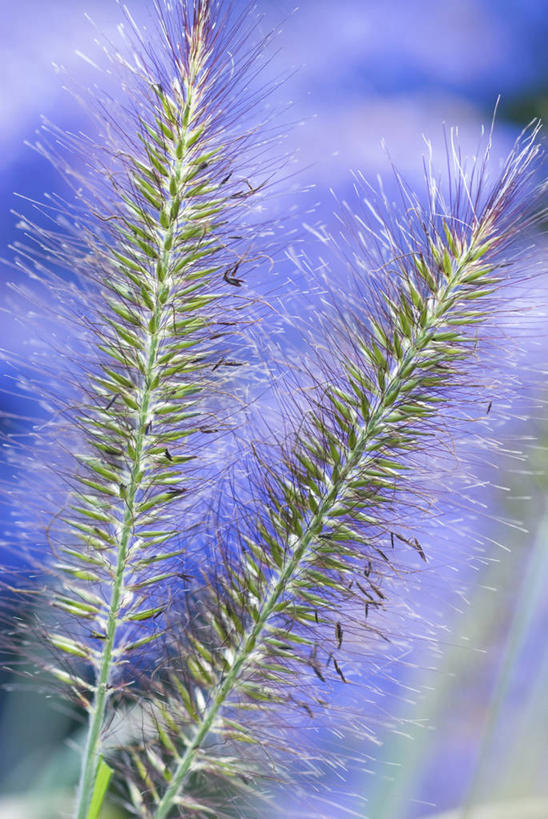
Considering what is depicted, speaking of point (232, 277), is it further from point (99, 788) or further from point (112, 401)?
point (99, 788)

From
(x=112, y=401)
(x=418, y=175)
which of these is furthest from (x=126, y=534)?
(x=418, y=175)

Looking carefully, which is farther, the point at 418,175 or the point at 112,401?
the point at 418,175

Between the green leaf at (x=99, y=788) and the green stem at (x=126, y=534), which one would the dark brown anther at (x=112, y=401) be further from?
the green leaf at (x=99, y=788)

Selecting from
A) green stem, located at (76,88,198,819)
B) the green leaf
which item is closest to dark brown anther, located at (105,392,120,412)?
green stem, located at (76,88,198,819)

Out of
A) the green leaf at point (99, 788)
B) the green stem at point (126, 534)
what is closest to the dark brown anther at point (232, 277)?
the green stem at point (126, 534)

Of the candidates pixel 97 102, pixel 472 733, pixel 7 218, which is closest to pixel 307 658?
pixel 97 102

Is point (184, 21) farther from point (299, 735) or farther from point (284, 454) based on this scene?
point (299, 735)

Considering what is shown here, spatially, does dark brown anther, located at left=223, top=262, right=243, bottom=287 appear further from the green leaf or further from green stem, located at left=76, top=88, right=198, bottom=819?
the green leaf
